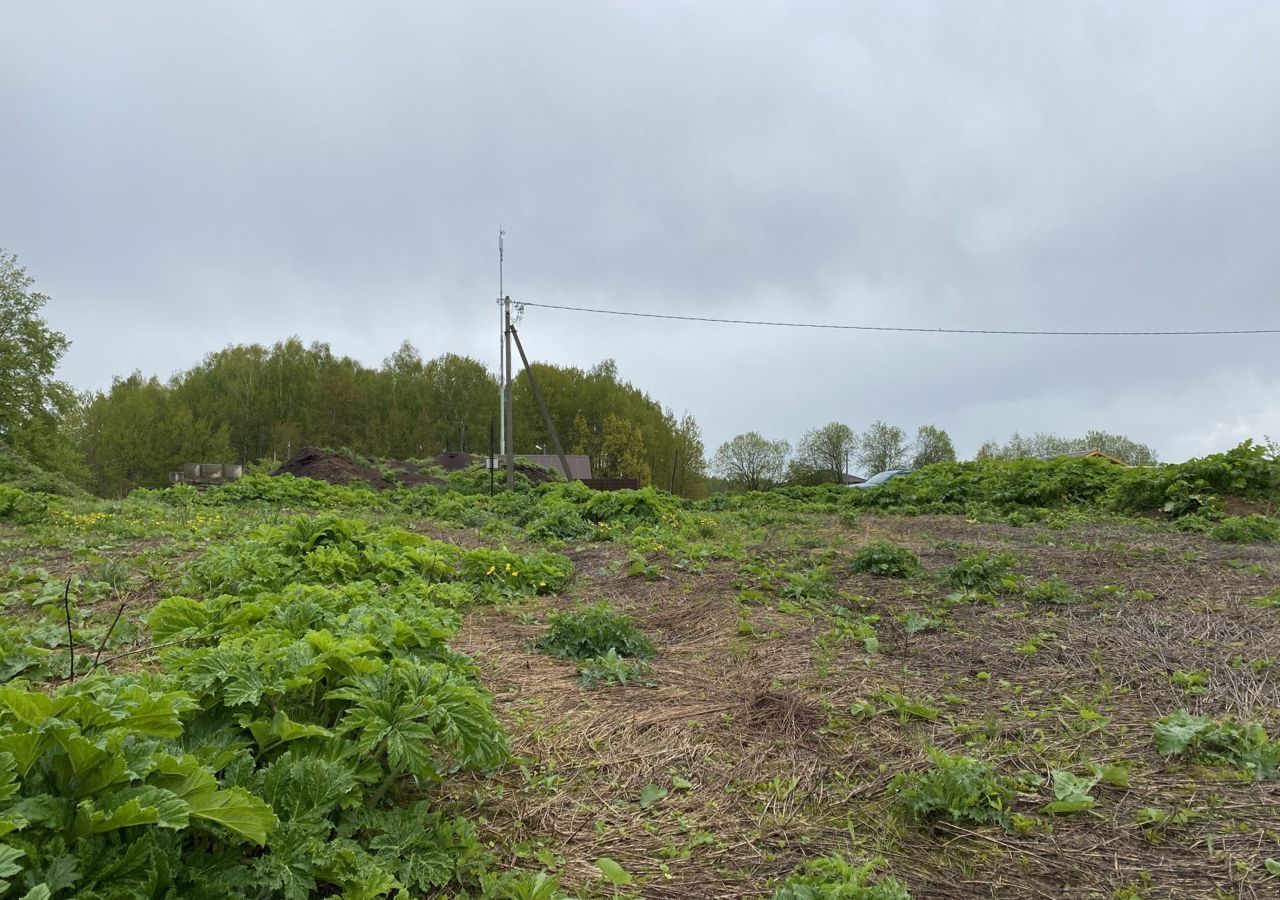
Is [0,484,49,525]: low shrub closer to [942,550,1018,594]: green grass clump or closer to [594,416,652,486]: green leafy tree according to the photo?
[942,550,1018,594]: green grass clump

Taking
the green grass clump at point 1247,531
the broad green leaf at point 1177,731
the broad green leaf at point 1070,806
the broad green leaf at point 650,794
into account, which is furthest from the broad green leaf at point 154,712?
the green grass clump at point 1247,531

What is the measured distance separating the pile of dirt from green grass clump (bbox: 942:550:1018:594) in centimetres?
1657

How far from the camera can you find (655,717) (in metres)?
3.37

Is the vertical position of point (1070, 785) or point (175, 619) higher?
point (175, 619)

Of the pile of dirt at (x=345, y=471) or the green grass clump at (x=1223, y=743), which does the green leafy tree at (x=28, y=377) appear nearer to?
the pile of dirt at (x=345, y=471)

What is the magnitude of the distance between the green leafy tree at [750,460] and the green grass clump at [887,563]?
166ft

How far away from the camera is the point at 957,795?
8.13 feet

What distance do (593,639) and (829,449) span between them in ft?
180

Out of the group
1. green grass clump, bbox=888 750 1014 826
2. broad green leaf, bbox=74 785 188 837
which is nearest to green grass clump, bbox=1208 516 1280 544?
green grass clump, bbox=888 750 1014 826

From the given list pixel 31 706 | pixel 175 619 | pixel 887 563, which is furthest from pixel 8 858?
pixel 887 563

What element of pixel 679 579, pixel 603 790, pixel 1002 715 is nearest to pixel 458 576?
pixel 679 579

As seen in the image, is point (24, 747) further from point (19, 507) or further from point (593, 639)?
point (19, 507)

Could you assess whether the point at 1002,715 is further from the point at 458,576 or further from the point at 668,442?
the point at 668,442

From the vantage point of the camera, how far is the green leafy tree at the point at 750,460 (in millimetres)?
58375
